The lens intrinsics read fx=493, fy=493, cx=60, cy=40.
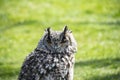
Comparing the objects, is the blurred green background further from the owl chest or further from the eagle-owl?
the owl chest

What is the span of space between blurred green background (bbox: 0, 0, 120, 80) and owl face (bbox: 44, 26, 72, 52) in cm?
377

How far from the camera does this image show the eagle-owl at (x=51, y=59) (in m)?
11.9

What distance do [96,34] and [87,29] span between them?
1558 millimetres

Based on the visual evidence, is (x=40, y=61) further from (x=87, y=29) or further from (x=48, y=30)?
(x=87, y=29)

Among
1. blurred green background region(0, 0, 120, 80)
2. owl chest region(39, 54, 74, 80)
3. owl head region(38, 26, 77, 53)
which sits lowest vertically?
owl chest region(39, 54, 74, 80)

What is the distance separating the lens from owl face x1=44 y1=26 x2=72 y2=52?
1227 centimetres

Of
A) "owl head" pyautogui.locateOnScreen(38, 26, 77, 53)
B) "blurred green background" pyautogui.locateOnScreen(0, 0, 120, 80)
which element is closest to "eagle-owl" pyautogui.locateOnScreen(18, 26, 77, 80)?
"owl head" pyautogui.locateOnScreen(38, 26, 77, 53)

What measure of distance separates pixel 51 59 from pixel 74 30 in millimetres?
16917

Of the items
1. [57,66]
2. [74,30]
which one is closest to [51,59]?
[57,66]

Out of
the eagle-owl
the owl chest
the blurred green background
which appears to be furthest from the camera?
the blurred green background

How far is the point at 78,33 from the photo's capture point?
93.0 ft

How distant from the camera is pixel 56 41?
12258 millimetres

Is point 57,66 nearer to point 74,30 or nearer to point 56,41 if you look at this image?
point 56,41

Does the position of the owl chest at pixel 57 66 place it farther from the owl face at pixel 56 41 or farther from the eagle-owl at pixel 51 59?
the owl face at pixel 56 41
